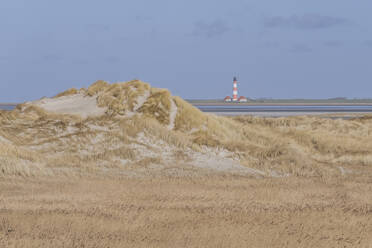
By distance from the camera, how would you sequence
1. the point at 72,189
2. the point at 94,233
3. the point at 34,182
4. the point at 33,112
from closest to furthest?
the point at 94,233, the point at 72,189, the point at 34,182, the point at 33,112

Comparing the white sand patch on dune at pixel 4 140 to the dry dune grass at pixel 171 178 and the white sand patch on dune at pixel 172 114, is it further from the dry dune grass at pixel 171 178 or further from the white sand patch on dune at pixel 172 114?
the white sand patch on dune at pixel 172 114

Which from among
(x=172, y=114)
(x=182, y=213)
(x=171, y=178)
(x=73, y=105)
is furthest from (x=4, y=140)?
(x=182, y=213)

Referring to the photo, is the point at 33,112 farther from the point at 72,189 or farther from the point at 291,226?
the point at 291,226

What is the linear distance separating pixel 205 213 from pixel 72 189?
3536mm

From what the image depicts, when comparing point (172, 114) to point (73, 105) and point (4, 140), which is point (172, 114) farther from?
point (4, 140)

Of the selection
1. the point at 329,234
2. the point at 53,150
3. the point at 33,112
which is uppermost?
the point at 33,112

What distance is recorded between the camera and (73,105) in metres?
20.4

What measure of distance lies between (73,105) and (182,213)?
43.4ft

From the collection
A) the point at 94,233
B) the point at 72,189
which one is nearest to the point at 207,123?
the point at 72,189

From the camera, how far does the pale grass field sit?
22.7 feet

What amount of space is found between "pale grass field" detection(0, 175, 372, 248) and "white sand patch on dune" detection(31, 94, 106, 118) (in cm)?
764

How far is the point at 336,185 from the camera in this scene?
458 inches

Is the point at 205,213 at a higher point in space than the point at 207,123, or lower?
lower

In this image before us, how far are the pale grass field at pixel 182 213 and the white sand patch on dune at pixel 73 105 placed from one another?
764cm
